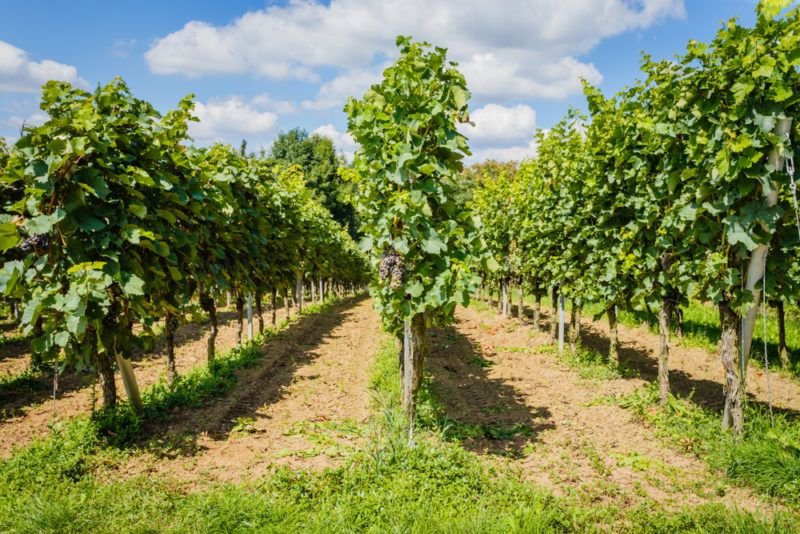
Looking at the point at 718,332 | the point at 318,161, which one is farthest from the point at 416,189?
the point at 318,161

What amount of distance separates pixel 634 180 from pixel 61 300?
946 centimetres

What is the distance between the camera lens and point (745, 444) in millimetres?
6188

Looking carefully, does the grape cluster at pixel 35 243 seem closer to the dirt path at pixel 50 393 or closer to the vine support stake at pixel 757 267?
the dirt path at pixel 50 393

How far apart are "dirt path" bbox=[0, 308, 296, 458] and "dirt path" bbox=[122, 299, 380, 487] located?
1.99m

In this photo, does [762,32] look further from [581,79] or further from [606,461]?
[606,461]

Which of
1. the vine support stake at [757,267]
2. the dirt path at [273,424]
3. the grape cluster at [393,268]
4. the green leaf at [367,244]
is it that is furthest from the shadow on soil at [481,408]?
the vine support stake at [757,267]

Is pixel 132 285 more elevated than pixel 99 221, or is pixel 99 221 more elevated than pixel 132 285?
Answer: pixel 99 221

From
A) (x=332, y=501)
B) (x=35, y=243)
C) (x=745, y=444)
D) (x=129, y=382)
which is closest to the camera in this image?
(x=332, y=501)

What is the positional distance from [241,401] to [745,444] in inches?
319

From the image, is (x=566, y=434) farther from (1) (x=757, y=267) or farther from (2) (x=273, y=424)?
(2) (x=273, y=424)

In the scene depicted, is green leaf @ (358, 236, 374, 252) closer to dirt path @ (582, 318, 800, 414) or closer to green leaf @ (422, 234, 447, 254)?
green leaf @ (422, 234, 447, 254)

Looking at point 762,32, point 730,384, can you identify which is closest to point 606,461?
point 730,384

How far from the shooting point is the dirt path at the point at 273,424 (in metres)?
6.25

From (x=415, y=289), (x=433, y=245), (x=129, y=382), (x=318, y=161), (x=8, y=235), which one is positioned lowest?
(x=129, y=382)
